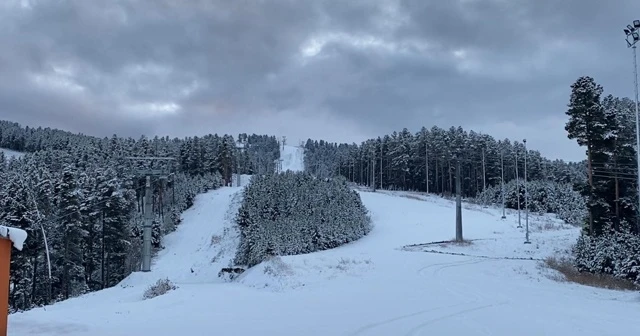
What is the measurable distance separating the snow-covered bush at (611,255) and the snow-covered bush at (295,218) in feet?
59.2

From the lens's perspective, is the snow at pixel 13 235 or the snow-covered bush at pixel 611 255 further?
the snow-covered bush at pixel 611 255

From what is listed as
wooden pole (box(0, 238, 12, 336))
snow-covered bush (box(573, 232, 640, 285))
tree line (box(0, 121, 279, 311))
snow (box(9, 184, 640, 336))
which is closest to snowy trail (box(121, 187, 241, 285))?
snow (box(9, 184, 640, 336))

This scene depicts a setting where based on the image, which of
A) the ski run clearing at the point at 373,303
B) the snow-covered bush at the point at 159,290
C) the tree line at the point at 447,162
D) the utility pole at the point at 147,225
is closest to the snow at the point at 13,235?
the ski run clearing at the point at 373,303

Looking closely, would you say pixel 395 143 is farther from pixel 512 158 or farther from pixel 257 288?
pixel 257 288

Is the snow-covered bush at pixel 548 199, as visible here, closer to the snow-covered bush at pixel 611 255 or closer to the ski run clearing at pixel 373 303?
the ski run clearing at pixel 373 303

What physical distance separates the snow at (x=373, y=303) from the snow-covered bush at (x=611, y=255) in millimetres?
2308

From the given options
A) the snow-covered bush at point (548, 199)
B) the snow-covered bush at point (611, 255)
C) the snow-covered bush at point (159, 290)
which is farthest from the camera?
the snow-covered bush at point (548, 199)

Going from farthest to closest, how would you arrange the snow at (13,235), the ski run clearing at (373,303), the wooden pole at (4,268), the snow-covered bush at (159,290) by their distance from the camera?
the snow-covered bush at (159,290)
the ski run clearing at (373,303)
the wooden pole at (4,268)
the snow at (13,235)

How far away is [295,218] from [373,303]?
80.1ft

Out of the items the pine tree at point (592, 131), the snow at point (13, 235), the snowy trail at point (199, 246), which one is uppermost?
the pine tree at point (592, 131)

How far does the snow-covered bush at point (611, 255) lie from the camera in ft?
74.5

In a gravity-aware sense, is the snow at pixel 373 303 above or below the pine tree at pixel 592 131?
below

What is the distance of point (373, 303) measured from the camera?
616 inches

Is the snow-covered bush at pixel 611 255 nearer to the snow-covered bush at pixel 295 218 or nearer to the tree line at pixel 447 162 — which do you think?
the snow-covered bush at pixel 295 218
